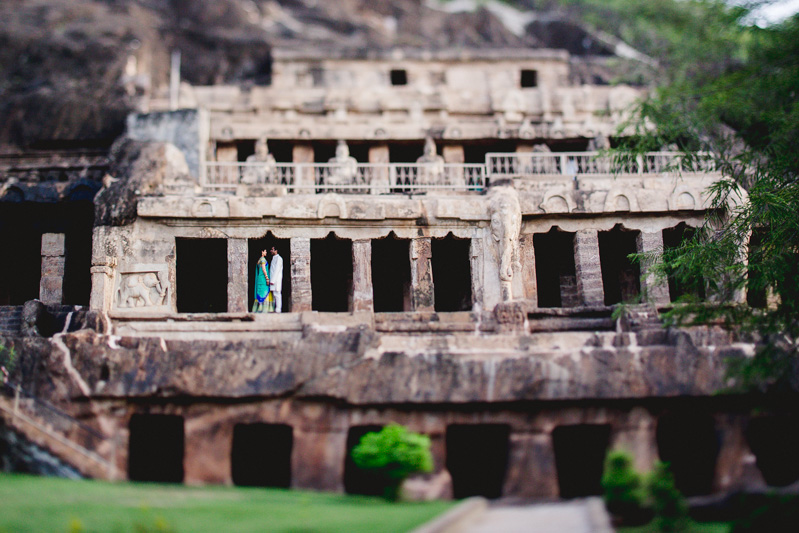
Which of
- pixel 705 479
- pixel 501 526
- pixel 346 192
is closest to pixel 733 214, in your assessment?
pixel 705 479


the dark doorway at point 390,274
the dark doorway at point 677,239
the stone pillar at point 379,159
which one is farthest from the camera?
the stone pillar at point 379,159

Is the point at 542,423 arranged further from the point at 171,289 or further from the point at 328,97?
the point at 328,97

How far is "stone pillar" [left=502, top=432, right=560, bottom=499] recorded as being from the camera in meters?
14.6

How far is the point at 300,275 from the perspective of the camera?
1778 centimetres

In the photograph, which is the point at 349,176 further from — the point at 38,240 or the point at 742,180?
the point at 742,180

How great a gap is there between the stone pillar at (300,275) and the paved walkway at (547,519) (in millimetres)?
6843

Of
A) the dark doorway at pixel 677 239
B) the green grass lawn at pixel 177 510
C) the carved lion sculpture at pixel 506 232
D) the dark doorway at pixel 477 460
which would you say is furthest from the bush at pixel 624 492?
the dark doorway at pixel 677 239

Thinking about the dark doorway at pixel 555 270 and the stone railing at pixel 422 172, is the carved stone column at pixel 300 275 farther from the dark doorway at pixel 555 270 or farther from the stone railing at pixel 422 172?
the dark doorway at pixel 555 270

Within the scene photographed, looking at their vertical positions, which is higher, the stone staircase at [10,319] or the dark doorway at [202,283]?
the dark doorway at [202,283]

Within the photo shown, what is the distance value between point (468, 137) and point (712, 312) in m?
10.00

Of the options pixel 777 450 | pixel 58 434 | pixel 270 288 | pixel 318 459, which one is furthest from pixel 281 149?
pixel 777 450

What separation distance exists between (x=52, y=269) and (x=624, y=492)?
1398 centimetres

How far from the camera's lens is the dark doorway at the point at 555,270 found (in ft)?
66.8

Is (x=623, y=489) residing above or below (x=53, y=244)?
below
